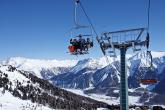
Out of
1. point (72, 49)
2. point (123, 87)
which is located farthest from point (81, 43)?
point (123, 87)

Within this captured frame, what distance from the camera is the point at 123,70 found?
3177 inches

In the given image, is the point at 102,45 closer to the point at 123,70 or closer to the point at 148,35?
the point at 148,35

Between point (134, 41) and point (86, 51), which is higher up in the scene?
point (134, 41)

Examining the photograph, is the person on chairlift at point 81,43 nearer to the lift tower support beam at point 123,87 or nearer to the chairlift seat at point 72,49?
the chairlift seat at point 72,49

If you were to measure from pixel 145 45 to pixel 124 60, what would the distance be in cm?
2229

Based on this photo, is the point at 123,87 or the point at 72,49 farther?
the point at 123,87

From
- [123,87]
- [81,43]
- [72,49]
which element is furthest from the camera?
[123,87]

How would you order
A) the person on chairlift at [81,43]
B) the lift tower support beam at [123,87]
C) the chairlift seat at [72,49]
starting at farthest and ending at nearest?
the lift tower support beam at [123,87], the person on chairlift at [81,43], the chairlift seat at [72,49]

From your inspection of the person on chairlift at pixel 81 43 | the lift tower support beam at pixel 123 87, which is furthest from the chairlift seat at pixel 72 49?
the lift tower support beam at pixel 123 87

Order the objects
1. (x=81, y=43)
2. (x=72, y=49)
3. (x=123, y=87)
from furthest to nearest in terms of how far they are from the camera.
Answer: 1. (x=123, y=87)
2. (x=81, y=43)
3. (x=72, y=49)

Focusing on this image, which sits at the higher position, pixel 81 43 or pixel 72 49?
pixel 81 43

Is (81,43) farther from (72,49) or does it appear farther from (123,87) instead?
(123,87)

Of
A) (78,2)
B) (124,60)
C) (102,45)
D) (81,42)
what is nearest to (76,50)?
(81,42)

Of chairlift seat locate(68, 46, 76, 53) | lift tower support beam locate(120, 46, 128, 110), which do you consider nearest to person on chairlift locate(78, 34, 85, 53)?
chairlift seat locate(68, 46, 76, 53)
